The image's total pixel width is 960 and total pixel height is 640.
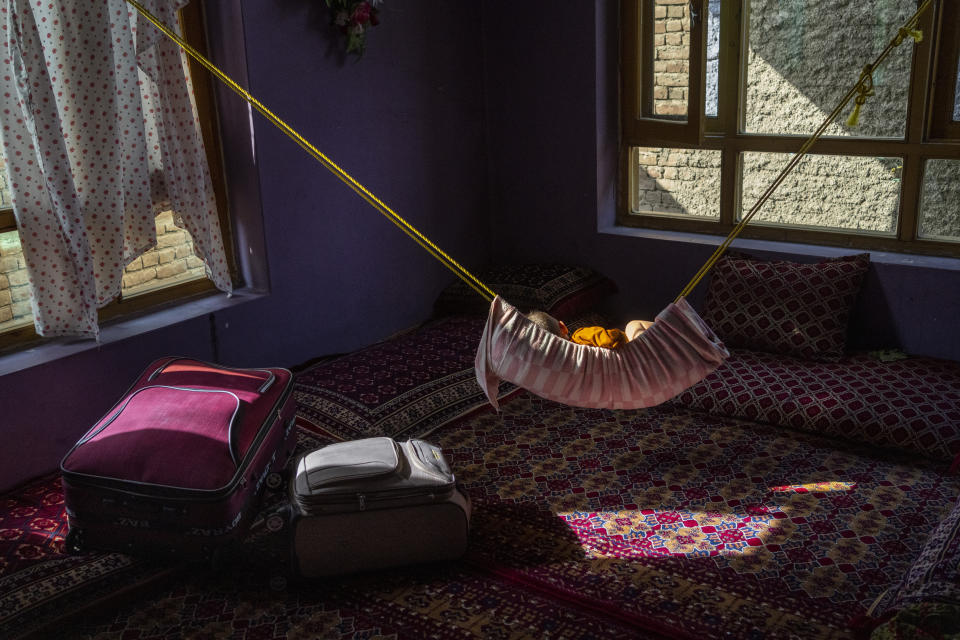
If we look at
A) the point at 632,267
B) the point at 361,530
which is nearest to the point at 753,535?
the point at 361,530

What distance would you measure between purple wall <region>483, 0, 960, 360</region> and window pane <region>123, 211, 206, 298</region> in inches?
73.7

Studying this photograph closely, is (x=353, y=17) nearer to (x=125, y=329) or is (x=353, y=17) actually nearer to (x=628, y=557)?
(x=125, y=329)

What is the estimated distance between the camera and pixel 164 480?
272 centimetres

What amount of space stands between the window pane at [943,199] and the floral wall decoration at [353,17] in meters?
3.65

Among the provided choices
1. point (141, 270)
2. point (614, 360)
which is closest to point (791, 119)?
point (614, 360)

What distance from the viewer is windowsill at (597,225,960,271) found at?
3896mm

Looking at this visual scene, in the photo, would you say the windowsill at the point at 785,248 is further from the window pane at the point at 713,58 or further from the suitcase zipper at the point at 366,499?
the suitcase zipper at the point at 366,499

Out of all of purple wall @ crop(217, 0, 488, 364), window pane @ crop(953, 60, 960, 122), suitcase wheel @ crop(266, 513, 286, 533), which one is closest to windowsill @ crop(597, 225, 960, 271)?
window pane @ crop(953, 60, 960, 122)

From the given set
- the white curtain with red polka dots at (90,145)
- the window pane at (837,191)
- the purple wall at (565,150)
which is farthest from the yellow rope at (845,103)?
the window pane at (837,191)

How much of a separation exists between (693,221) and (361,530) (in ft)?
8.62

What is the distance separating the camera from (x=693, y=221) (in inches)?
182

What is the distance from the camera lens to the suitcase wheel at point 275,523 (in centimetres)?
274

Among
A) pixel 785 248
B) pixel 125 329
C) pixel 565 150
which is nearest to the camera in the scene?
pixel 125 329

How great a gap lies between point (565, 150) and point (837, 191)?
2.40 meters
